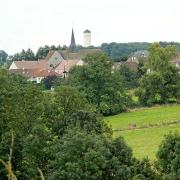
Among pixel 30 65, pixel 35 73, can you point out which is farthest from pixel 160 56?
pixel 30 65

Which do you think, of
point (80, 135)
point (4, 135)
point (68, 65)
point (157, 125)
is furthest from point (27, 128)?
point (68, 65)

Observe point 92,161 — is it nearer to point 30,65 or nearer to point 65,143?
point 65,143

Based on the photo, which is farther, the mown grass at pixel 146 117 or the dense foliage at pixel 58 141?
the mown grass at pixel 146 117

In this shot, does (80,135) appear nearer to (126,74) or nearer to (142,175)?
(142,175)

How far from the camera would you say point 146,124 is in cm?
5216

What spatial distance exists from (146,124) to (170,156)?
1198 inches

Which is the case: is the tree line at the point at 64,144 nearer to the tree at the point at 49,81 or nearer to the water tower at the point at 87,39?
the tree at the point at 49,81

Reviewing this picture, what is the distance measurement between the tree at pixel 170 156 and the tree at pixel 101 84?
4174cm

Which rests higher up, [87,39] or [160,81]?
[87,39]

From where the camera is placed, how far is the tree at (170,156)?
2083 cm

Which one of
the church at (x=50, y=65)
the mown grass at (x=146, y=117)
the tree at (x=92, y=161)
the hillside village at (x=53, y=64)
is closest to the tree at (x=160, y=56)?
the mown grass at (x=146, y=117)

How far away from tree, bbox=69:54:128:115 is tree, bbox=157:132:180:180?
4174 centimetres

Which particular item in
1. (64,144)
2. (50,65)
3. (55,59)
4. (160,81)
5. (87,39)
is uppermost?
(87,39)

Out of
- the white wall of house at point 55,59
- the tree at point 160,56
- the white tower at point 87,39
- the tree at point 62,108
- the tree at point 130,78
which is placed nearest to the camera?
the tree at point 62,108
